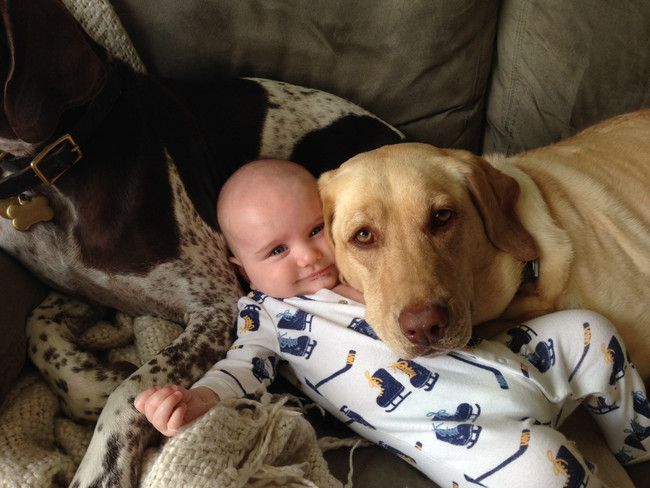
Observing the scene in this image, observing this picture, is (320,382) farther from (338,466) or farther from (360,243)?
(360,243)

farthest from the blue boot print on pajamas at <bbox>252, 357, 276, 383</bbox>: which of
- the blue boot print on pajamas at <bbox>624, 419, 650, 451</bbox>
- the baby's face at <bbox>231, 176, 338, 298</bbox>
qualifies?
the blue boot print on pajamas at <bbox>624, 419, 650, 451</bbox>

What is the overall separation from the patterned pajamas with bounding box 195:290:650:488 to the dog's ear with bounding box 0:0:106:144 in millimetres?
909

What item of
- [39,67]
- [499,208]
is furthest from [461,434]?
[39,67]

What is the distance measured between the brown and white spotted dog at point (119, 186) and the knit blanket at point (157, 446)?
0.09 meters

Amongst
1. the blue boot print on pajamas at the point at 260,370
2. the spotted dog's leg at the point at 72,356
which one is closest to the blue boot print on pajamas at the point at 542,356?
the blue boot print on pajamas at the point at 260,370

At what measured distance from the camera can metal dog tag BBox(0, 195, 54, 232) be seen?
192 centimetres

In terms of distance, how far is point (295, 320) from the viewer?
187 centimetres

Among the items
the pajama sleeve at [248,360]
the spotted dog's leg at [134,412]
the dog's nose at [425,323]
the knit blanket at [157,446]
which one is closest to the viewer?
the knit blanket at [157,446]

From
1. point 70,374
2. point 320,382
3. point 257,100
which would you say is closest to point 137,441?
point 70,374

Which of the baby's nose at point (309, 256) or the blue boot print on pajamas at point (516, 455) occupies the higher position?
the baby's nose at point (309, 256)

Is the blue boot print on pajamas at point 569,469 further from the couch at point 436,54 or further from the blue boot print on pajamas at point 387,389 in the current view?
the couch at point 436,54

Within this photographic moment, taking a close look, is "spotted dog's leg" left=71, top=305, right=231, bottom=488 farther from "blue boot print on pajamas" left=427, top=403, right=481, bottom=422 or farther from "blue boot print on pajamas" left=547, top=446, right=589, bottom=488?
"blue boot print on pajamas" left=547, top=446, right=589, bottom=488

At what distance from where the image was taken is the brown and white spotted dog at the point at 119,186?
1671mm

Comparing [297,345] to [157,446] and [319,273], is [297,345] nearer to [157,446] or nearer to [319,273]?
[319,273]
